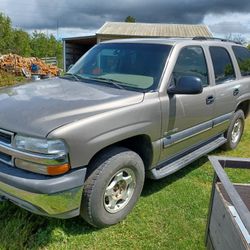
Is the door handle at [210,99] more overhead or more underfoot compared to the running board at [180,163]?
more overhead

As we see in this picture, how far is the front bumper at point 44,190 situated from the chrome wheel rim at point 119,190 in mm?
453

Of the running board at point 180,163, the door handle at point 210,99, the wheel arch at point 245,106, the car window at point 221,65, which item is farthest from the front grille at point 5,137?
the wheel arch at point 245,106

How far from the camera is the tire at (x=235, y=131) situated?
5.25 m

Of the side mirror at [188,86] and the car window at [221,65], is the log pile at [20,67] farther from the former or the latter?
the side mirror at [188,86]

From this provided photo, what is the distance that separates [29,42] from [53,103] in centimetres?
5874

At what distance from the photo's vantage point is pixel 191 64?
159 inches

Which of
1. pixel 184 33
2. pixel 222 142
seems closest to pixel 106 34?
pixel 184 33

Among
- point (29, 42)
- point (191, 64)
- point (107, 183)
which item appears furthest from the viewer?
point (29, 42)

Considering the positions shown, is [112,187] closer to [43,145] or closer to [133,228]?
[133,228]

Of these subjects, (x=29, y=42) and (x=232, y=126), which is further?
(x=29, y=42)

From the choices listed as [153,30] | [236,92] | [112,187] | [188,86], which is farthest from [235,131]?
[153,30]

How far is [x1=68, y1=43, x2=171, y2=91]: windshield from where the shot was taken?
138 inches

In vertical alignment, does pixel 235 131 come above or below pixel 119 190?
below

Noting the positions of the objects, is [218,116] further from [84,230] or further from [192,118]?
[84,230]
